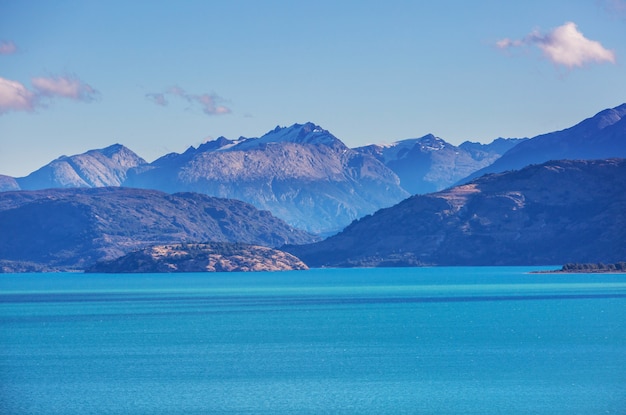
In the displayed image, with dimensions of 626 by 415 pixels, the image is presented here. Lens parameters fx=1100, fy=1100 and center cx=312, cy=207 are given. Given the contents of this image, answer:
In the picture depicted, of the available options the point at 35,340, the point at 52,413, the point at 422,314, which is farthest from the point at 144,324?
the point at 52,413

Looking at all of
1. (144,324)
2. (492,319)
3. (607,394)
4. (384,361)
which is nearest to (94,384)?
(384,361)

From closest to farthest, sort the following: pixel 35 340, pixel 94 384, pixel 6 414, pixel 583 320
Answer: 1. pixel 6 414
2. pixel 94 384
3. pixel 35 340
4. pixel 583 320

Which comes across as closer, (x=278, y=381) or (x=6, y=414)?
(x=6, y=414)

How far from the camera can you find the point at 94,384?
93.6m

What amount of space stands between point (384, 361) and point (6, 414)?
4068 centimetres

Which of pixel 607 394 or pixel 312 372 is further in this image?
pixel 312 372

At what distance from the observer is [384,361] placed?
352 feet

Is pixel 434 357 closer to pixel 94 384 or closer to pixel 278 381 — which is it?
pixel 278 381

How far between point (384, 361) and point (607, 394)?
93.5 ft

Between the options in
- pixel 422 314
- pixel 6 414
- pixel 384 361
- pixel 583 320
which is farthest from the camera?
pixel 422 314

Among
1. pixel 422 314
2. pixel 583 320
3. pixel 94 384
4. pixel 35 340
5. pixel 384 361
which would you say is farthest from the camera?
pixel 422 314

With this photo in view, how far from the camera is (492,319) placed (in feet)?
517

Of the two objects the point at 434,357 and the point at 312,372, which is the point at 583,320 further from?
the point at 312,372

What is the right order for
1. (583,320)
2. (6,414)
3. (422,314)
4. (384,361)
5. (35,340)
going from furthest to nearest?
(422,314)
(583,320)
(35,340)
(384,361)
(6,414)
